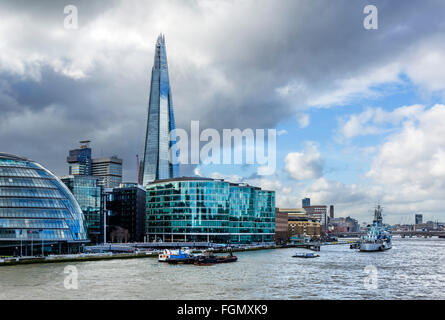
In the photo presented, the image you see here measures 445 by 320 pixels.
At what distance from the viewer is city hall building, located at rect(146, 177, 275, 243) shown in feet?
535

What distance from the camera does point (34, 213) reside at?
9994 cm

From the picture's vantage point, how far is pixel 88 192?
164 m

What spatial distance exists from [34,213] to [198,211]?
231 feet

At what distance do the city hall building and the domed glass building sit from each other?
183 feet

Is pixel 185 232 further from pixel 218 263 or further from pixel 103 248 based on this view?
pixel 218 263

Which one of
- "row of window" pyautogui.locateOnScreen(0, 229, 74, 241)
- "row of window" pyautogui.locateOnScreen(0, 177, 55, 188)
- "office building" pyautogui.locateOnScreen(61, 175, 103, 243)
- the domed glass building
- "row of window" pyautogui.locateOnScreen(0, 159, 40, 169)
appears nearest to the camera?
"row of window" pyautogui.locateOnScreen(0, 229, 74, 241)

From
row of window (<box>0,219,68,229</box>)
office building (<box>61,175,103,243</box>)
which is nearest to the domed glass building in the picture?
row of window (<box>0,219,68,229</box>)

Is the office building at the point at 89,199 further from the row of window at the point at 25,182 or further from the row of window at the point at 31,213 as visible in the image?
the row of window at the point at 31,213

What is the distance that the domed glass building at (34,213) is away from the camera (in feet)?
317

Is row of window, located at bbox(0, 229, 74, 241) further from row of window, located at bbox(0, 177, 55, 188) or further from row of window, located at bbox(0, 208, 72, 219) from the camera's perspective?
row of window, located at bbox(0, 177, 55, 188)

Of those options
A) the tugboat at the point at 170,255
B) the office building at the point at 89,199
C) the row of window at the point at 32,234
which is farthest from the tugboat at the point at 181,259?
the office building at the point at 89,199

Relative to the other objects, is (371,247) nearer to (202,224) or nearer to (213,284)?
(202,224)
